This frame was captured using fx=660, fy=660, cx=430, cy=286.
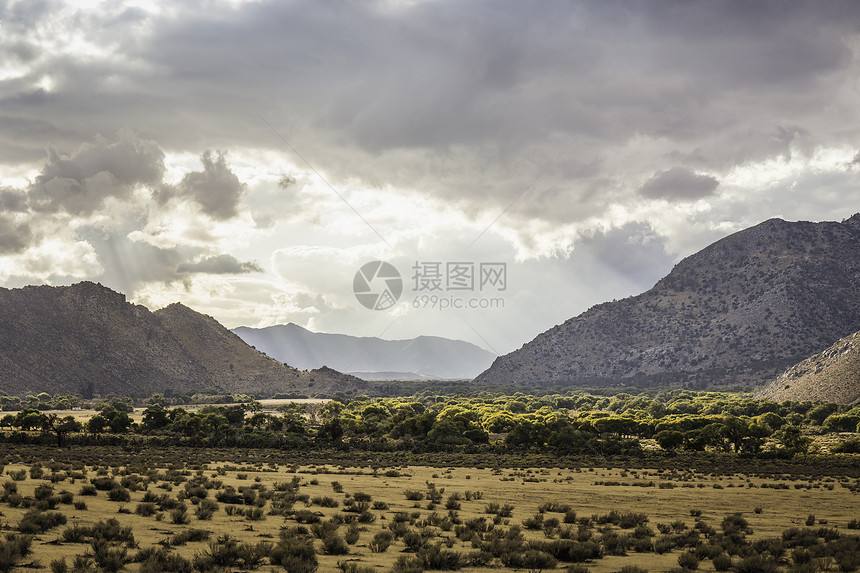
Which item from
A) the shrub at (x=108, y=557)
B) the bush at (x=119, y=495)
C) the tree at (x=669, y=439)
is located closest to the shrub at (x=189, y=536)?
the shrub at (x=108, y=557)

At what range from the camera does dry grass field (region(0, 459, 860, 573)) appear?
1962cm

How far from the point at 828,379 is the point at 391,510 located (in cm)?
13639

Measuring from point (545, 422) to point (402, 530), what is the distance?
6666 cm

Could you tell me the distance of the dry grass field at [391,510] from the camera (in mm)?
19625

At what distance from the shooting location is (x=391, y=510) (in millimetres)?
29906

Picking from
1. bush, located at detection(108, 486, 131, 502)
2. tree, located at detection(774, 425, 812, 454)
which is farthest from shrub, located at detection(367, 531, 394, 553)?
tree, located at detection(774, 425, 812, 454)

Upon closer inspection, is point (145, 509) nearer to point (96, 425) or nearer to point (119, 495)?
point (119, 495)

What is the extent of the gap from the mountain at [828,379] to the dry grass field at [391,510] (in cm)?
9688

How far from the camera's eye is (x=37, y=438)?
228ft

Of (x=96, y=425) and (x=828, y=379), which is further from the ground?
(x=828, y=379)

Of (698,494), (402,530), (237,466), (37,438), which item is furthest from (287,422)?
(402,530)

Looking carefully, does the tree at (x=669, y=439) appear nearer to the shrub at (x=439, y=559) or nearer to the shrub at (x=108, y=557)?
the shrub at (x=439, y=559)

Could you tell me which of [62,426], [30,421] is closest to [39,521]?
[62,426]

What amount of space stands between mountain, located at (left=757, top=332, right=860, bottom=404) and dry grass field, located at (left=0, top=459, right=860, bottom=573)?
9688 centimetres
